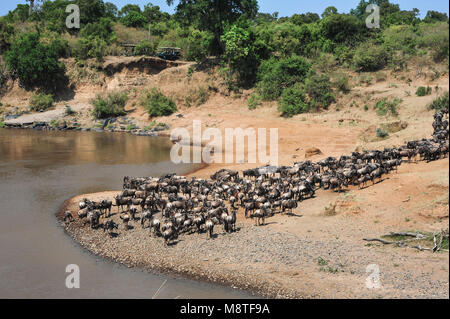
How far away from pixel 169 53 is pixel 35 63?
19816 mm

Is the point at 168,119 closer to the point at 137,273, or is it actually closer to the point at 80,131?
the point at 80,131

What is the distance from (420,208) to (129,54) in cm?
5909

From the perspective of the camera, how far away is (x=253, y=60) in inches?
2157

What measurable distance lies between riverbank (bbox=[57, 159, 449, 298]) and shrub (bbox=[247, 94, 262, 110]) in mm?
29670

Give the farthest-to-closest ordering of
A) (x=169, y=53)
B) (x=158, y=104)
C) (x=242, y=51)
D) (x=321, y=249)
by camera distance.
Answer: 1. (x=169, y=53)
2. (x=242, y=51)
3. (x=158, y=104)
4. (x=321, y=249)

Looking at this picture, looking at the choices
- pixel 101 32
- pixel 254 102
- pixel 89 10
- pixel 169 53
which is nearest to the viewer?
pixel 254 102

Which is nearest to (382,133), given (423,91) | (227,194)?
(423,91)

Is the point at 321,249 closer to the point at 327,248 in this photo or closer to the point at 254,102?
the point at 327,248

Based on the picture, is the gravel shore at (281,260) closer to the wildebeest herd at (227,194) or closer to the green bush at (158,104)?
the wildebeest herd at (227,194)

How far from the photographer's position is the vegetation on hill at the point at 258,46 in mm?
46844

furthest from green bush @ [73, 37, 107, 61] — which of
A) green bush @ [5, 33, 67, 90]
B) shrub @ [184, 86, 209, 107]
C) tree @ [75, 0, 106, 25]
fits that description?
shrub @ [184, 86, 209, 107]

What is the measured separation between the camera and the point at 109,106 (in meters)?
54.7

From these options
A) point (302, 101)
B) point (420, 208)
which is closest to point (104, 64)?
point (302, 101)

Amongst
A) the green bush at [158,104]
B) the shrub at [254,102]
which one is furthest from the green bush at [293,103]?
the green bush at [158,104]
